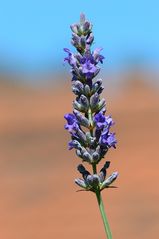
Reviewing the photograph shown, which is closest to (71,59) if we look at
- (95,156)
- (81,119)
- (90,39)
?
(90,39)

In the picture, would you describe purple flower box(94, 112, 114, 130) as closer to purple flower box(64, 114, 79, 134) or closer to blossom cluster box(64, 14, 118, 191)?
blossom cluster box(64, 14, 118, 191)

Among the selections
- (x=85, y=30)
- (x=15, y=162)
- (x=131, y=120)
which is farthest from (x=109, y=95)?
(x=85, y=30)

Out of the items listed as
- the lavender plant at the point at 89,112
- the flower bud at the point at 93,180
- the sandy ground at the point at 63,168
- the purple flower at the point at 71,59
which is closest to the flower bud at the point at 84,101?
the lavender plant at the point at 89,112

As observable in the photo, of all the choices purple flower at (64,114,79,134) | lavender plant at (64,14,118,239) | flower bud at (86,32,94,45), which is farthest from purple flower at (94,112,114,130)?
flower bud at (86,32,94,45)

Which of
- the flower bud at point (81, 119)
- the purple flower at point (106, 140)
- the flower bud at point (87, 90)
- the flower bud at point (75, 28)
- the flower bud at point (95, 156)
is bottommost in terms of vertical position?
the flower bud at point (95, 156)

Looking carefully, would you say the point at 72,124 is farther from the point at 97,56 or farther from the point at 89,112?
the point at 97,56

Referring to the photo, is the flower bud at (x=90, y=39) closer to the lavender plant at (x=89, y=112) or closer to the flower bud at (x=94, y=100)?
the lavender plant at (x=89, y=112)
